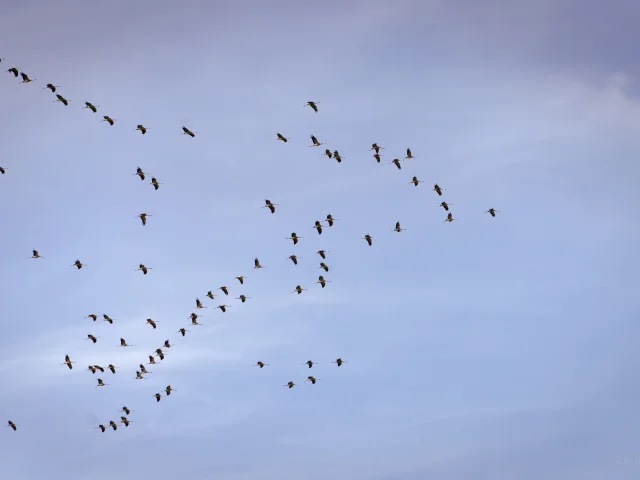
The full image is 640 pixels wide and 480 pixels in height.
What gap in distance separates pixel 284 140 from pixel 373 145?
13190mm

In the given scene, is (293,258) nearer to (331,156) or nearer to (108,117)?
(331,156)

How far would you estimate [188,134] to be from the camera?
196375 mm

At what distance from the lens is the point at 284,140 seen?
19400cm

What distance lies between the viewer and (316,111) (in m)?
193

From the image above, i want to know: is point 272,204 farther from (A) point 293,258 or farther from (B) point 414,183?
(B) point 414,183

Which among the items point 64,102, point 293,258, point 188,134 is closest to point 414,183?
point 293,258

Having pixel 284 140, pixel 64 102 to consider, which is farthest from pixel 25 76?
pixel 284 140

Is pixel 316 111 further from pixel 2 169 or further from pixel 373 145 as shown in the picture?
pixel 2 169

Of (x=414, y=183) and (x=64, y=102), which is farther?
(x=414, y=183)

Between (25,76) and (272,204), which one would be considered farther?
(272,204)

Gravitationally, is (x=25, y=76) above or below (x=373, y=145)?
above

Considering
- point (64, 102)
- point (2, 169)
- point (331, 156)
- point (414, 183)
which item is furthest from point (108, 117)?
point (414, 183)

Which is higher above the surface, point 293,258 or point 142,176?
point 142,176

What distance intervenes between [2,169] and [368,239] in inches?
2198
